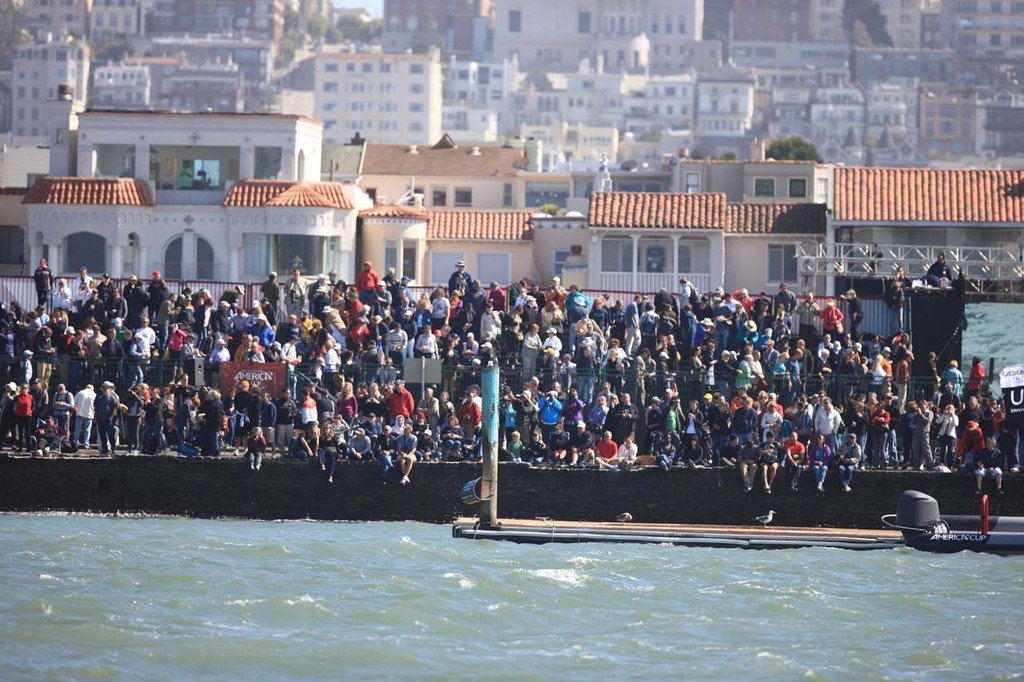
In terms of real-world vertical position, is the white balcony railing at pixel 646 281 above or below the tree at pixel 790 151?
below

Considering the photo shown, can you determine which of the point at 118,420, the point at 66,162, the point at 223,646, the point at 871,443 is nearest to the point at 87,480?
the point at 118,420

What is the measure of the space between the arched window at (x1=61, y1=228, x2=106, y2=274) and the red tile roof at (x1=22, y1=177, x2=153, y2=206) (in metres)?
0.95

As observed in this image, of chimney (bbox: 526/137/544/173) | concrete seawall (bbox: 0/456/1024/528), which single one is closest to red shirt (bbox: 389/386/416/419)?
concrete seawall (bbox: 0/456/1024/528)

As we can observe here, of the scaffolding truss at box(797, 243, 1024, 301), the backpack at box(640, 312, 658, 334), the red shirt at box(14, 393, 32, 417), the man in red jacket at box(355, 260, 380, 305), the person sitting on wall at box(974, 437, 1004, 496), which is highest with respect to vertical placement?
the scaffolding truss at box(797, 243, 1024, 301)

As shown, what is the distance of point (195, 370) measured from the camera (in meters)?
38.7

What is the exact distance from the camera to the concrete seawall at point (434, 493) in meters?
36.8

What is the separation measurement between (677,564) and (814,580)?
2245mm

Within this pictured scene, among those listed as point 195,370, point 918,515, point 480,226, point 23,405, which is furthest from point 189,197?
point 918,515

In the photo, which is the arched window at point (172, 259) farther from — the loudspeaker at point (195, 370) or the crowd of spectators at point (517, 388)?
the loudspeaker at point (195, 370)

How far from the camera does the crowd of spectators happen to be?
36875 millimetres

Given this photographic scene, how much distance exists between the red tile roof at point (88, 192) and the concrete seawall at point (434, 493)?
55.7 feet

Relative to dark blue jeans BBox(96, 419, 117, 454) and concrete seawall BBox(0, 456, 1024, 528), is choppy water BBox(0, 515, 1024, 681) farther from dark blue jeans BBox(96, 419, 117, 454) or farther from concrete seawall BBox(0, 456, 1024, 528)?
dark blue jeans BBox(96, 419, 117, 454)

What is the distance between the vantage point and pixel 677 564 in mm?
32875

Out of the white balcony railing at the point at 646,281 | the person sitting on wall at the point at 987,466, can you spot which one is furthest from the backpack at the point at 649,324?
the white balcony railing at the point at 646,281
